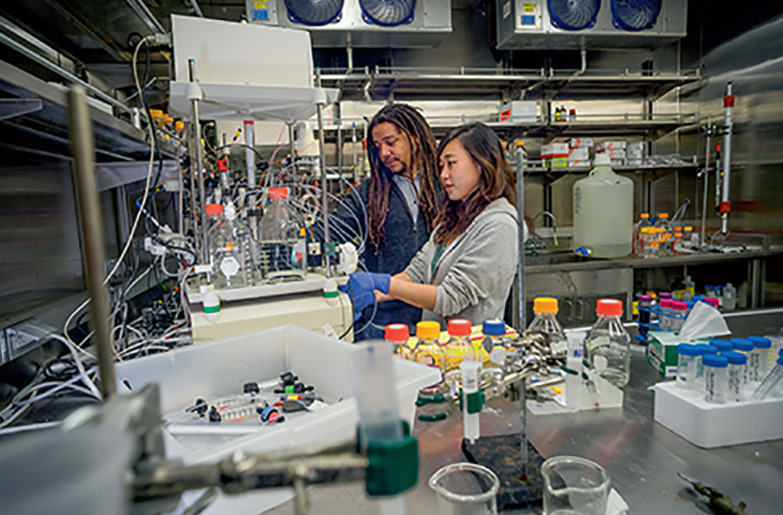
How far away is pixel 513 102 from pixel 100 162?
109 inches

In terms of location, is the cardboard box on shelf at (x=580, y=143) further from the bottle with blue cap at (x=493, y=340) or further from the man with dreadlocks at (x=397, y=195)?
the bottle with blue cap at (x=493, y=340)

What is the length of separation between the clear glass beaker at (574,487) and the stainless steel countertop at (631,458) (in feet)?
0.34

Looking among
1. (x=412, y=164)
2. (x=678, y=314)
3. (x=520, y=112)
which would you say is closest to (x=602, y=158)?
(x=520, y=112)

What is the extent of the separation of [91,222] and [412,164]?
7.43 ft

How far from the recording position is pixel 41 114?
3.51 ft

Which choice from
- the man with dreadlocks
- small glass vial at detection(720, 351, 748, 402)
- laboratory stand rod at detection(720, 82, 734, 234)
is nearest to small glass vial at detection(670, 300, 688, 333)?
small glass vial at detection(720, 351, 748, 402)

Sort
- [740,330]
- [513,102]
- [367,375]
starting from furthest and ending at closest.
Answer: [513,102], [740,330], [367,375]

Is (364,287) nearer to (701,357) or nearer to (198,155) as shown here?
(198,155)

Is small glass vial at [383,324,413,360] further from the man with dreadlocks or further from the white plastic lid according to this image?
the white plastic lid

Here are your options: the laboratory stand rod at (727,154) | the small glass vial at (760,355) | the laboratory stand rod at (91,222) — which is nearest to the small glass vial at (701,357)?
the small glass vial at (760,355)

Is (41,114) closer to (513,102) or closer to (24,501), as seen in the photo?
(24,501)

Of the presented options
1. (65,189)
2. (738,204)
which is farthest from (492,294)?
(738,204)

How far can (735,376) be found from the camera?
802mm

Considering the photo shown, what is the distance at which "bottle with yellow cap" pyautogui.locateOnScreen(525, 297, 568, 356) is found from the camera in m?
1.07
